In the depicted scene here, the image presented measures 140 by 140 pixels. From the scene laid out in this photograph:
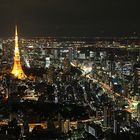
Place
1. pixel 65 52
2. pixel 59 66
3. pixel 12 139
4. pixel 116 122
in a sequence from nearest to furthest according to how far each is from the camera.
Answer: pixel 12 139
pixel 116 122
pixel 59 66
pixel 65 52

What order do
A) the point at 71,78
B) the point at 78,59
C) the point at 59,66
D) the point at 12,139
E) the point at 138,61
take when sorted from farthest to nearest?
the point at 78,59 < the point at 59,66 < the point at 138,61 < the point at 71,78 < the point at 12,139

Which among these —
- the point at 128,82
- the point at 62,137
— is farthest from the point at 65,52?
the point at 62,137

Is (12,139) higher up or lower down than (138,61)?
lower down

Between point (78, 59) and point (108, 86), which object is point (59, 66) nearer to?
point (78, 59)

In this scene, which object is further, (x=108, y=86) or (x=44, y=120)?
(x=108, y=86)

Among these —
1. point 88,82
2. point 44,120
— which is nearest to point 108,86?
point 88,82

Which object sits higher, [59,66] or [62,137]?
[59,66]

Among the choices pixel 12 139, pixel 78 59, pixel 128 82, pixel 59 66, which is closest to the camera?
pixel 12 139

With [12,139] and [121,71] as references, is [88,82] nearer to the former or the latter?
[121,71]

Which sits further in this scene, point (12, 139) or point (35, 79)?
point (35, 79)
